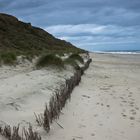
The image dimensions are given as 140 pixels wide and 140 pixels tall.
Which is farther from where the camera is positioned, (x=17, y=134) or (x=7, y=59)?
(x=7, y=59)

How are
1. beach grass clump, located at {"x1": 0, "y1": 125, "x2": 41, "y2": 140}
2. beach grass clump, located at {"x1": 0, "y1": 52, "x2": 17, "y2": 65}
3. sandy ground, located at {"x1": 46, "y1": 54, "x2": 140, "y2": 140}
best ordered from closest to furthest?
beach grass clump, located at {"x1": 0, "y1": 125, "x2": 41, "y2": 140} → sandy ground, located at {"x1": 46, "y1": 54, "x2": 140, "y2": 140} → beach grass clump, located at {"x1": 0, "y1": 52, "x2": 17, "y2": 65}

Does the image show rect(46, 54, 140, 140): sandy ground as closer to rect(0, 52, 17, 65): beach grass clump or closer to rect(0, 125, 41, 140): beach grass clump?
rect(0, 125, 41, 140): beach grass clump

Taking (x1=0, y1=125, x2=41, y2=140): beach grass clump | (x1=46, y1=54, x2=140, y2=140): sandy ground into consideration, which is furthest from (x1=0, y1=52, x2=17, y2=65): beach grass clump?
(x1=0, y1=125, x2=41, y2=140): beach grass clump

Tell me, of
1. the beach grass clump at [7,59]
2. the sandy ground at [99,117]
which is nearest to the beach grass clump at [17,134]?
the sandy ground at [99,117]

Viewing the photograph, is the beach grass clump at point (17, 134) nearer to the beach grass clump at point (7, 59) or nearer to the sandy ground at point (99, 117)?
the sandy ground at point (99, 117)

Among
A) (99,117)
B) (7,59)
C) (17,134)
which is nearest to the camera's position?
(17,134)

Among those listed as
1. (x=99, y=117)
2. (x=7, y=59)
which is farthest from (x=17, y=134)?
(x=7, y=59)

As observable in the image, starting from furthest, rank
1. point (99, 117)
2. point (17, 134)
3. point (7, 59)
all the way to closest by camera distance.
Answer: point (7, 59), point (99, 117), point (17, 134)

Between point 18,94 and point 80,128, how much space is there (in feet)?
6.67

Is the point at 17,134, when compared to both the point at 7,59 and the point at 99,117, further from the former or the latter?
the point at 7,59

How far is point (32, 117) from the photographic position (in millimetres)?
5586

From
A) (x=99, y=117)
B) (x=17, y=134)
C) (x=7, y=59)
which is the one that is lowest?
(x=99, y=117)

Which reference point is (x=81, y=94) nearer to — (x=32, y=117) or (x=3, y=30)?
(x=32, y=117)

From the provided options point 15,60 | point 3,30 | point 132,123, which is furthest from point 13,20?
point 132,123
